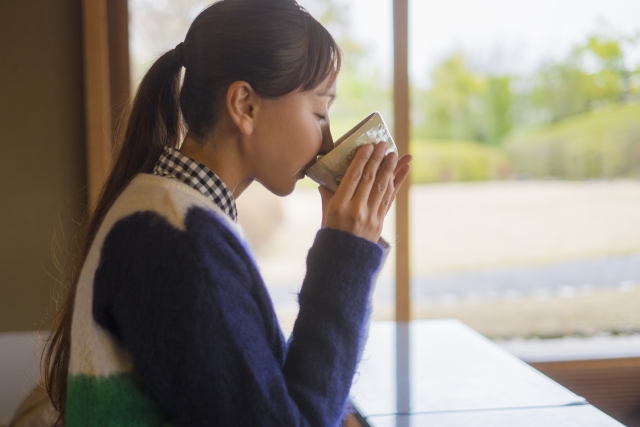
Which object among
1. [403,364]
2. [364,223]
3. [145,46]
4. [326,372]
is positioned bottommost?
[403,364]

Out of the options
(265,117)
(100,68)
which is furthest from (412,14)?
(265,117)

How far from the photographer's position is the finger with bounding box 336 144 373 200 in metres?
0.95

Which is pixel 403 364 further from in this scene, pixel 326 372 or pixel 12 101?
pixel 12 101

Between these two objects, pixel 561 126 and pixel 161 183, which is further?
pixel 561 126

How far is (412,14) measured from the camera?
8.92 feet

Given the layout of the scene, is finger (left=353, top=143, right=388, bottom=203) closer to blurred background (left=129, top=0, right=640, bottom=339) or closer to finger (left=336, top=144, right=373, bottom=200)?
finger (left=336, top=144, right=373, bottom=200)

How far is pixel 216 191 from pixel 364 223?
8.7 inches

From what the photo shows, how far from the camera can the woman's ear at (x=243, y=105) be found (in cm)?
91

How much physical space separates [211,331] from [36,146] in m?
2.16

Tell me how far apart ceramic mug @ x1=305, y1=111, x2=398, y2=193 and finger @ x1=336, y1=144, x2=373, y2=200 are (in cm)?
2

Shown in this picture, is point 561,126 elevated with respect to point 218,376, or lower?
elevated

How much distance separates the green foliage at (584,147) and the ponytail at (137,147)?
221 centimetres

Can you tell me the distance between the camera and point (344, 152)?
3.32 ft

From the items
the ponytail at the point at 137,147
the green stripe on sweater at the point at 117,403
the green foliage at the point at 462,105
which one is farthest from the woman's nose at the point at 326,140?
the green foliage at the point at 462,105
